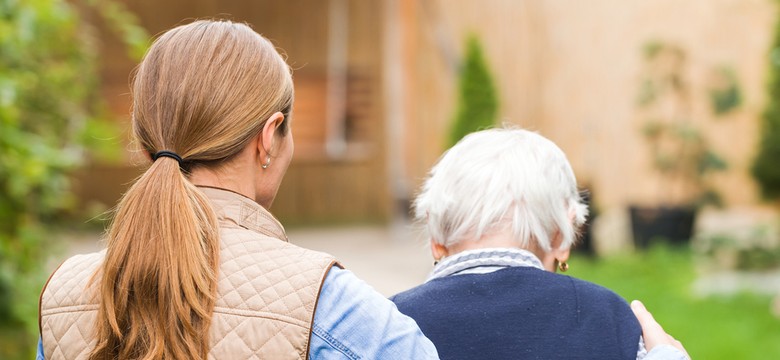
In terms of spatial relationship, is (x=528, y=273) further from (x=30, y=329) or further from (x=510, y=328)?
(x=30, y=329)

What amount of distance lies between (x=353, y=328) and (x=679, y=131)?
30.0 ft

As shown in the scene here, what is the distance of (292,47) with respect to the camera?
13.2 m

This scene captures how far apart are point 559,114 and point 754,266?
4404 millimetres

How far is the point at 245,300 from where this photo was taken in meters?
1.45

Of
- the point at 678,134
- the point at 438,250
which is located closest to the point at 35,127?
the point at 438,250

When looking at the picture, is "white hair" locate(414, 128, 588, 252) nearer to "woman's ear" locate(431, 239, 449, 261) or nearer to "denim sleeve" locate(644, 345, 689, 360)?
"woman's ear" locate(431, 239, 449, 261)

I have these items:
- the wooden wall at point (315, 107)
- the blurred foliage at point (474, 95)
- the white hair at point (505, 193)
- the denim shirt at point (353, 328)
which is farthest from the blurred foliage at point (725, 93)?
the denim shirt at point (353, 328)

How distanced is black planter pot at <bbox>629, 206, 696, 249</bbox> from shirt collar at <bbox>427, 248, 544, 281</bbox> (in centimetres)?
783

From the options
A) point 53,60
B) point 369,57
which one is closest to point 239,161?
point 53,60

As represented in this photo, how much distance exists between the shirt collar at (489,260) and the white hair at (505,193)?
0.04 meters

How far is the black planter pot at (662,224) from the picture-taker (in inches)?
370

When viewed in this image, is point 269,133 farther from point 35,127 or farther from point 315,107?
point 315,107

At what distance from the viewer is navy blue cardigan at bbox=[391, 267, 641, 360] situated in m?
1.84

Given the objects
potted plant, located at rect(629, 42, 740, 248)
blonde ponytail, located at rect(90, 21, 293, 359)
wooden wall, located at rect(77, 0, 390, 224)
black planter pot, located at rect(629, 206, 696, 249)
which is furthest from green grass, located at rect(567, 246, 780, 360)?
wooden wall, located at rect(77, 0, 390, 224)
